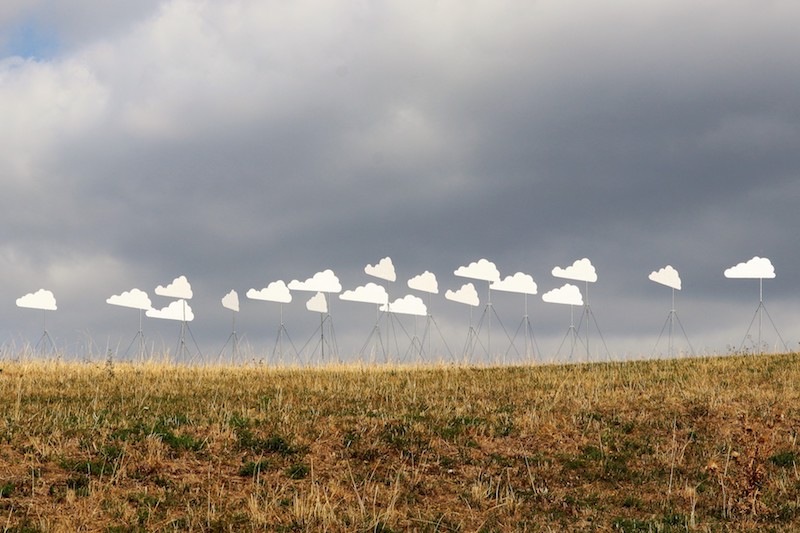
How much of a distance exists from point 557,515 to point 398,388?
905 centimetres

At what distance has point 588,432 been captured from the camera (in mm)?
16719

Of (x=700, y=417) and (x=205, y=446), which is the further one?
(x=700, y=417)

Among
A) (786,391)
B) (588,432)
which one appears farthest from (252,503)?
(786,391)

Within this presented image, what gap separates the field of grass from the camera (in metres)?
12.3

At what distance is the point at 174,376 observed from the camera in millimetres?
23141

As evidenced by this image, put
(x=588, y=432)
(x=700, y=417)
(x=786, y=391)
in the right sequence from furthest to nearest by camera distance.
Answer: (x=786, y=391)
(x=700, y=417)
(x=588, y=432)

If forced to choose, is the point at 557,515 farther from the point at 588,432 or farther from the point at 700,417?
the point at 700,417

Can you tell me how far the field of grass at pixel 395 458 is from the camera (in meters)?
12.3

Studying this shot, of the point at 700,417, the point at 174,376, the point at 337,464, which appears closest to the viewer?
the point at 337,464

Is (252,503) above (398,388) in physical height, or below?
below

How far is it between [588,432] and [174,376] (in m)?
11.7

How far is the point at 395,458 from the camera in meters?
14.7

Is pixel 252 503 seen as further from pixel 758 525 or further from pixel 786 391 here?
pixel 786 391

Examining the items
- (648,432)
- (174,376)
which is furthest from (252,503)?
(174,376)
